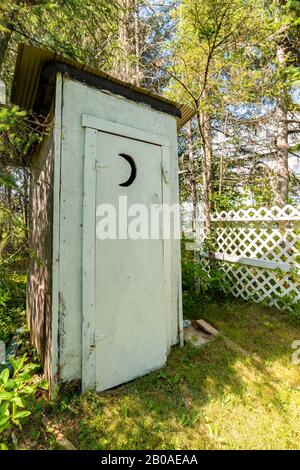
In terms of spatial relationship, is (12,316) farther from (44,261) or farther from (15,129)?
(15,129)

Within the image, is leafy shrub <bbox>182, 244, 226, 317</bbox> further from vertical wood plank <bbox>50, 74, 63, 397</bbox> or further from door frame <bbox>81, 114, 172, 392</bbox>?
vertical wood plank <bbox>50, 74, 63, 397</bbox>

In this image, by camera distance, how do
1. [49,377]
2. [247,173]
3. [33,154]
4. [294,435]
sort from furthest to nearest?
[247,173], [33,154], [49,377], [294,435]

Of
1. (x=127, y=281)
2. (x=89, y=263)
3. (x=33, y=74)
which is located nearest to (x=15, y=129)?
(x=33, y=74)

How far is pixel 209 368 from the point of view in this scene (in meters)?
2.62

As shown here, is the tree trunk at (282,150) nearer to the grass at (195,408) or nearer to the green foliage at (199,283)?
the green foliage at (199,283)

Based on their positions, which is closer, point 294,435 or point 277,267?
point 294,435

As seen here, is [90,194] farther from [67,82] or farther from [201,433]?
[201,433]

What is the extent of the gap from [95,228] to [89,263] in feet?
1.07

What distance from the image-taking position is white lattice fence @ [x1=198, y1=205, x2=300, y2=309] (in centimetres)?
383

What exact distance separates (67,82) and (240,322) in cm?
370

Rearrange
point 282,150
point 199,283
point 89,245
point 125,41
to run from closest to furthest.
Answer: point 89,245 → point 199,283 → point 125,41 → point 282,150

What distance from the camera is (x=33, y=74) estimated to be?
2242mm
